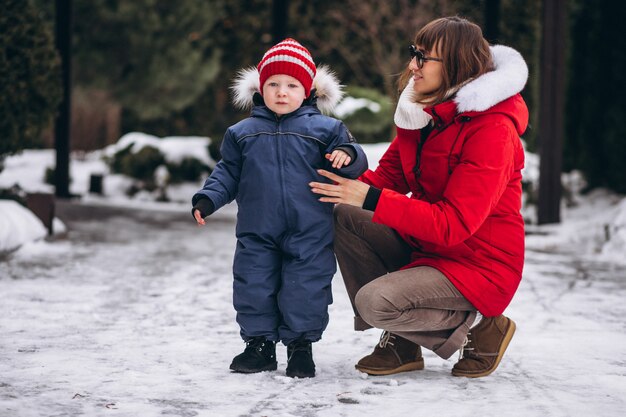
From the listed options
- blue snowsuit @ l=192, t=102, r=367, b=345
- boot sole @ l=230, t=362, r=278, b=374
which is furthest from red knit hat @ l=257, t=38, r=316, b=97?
boot sole @ l=230, t=362, r=278, b=374

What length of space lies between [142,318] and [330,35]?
1211 centimetres

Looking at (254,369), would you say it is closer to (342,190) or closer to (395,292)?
(395,292)

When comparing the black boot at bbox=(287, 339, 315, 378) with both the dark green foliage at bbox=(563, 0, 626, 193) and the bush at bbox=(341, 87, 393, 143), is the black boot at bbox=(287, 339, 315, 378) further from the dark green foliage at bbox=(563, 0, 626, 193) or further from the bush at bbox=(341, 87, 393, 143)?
the bush at bbox=(341, 87, 393, 143)

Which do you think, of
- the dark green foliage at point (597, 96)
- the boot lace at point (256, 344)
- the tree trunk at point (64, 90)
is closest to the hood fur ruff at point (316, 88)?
the boot lace at point (256, 344)

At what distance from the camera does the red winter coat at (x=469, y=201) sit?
3.17 metres

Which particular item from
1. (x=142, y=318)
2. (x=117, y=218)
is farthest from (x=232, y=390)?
(x=117, y=218)

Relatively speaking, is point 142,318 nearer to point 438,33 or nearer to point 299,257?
point 299,257

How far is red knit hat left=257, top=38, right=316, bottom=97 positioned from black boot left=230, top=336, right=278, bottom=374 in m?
1.02

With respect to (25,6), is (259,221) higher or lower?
lower

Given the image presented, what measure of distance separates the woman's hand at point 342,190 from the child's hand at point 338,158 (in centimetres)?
5

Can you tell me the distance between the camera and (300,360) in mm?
3387

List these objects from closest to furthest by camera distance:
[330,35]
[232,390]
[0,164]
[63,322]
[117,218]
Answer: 1. [232,390]
2. [63,322]
3. [0,164]
4. [117,218]
5. [330,35]

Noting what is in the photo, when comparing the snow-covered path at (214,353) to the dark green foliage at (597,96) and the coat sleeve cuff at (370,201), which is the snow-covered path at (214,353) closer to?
the coat sleeve cuff at (370,201)

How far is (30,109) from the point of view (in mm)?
6672
